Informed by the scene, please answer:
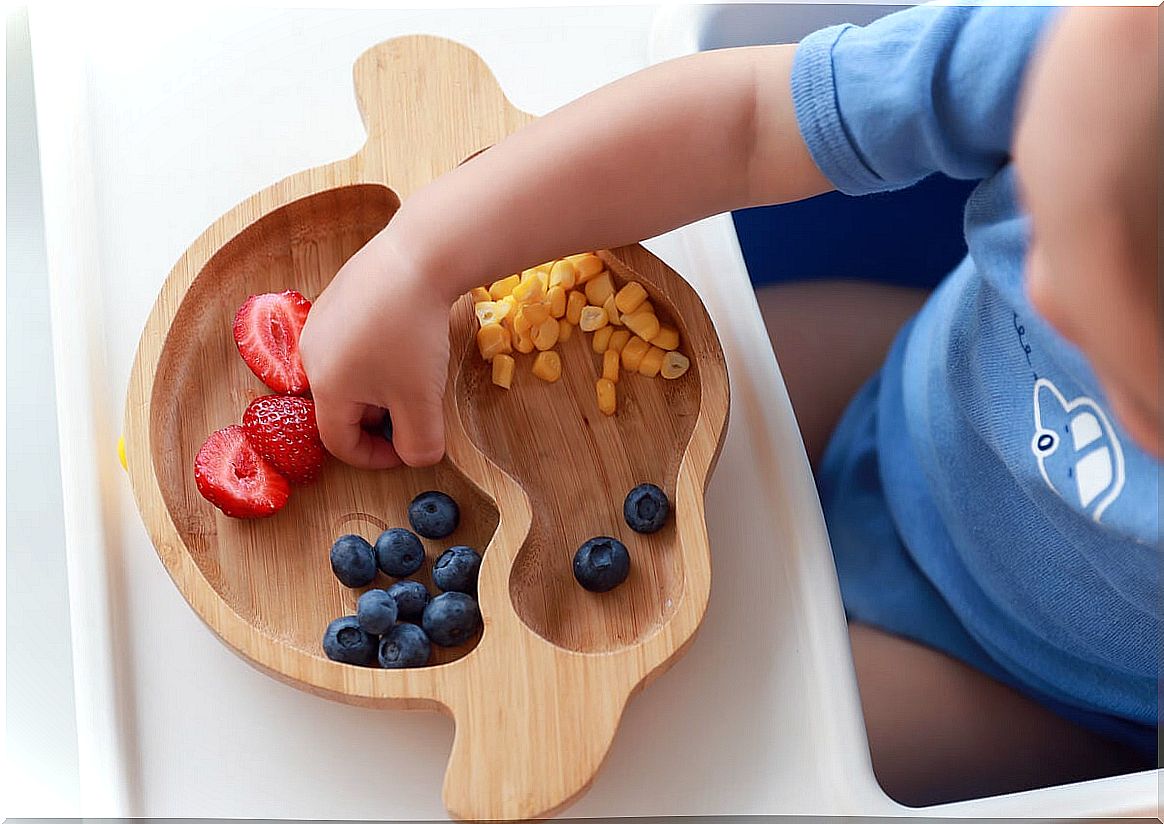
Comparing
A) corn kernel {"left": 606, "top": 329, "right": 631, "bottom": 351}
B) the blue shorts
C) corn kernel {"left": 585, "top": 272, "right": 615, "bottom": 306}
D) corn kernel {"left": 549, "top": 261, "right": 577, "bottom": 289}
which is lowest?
the blue shorts

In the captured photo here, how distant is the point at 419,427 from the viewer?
2.42 ft

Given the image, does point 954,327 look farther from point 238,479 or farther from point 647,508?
point 238,479

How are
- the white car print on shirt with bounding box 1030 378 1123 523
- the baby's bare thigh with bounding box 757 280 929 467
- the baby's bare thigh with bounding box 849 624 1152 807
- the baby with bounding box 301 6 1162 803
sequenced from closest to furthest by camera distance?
the baby with bounding box 301 6 1162 803
the white car print on shirt with bounding box 1030 378 1123 523
the baby's bare thigh with bounding box 849 624 1152 807
the baby's bare thigh with bounding box 757 280 929 467

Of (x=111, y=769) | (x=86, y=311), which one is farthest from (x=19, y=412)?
(x=111, y=769)

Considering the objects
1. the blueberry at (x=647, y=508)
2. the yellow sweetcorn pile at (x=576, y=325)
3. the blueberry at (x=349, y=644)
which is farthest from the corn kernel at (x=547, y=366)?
the blueberry at (x=349, y=644)

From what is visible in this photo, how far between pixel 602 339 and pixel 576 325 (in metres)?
0.02

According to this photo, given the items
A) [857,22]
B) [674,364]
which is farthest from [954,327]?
[857,22]

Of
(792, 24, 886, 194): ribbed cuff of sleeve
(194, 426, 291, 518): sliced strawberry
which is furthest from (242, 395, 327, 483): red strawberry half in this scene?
(792, 24, 886, 194): ribbed cuff of sleeve

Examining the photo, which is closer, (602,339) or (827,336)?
(602,339)

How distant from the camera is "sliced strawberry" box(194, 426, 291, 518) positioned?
73 cm

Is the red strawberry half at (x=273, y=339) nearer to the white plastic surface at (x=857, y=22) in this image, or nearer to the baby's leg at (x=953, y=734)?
the white plastic surface at (x=857, y=22)

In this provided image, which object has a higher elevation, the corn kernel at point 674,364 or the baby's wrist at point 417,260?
the baby's wrist at point 417,260

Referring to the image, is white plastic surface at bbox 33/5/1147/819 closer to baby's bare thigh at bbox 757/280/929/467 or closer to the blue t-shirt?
the blue t-shirt

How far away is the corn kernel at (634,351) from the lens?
78 centimetres
